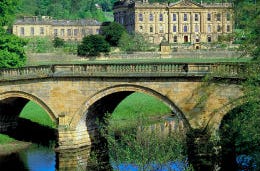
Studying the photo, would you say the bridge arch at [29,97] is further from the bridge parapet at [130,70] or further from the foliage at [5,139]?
the foliage at [5,139]

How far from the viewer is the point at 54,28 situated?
137 m

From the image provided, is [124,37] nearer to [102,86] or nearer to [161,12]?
[161,12]

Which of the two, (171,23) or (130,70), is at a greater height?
(171,23)

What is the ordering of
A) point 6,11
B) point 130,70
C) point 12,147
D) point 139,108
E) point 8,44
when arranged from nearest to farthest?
1. point 130,70
2. point 12,147
3. point 139,108
4. point 8,44
5. point 6,11

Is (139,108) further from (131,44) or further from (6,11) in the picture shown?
(131,44)

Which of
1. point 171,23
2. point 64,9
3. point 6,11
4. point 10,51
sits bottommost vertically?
point 10,51

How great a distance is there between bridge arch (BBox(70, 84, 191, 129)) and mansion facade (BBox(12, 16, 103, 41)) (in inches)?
3918

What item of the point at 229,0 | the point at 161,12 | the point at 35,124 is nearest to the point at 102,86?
the point at 35,124

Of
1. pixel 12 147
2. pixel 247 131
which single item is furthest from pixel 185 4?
pixel 247 131

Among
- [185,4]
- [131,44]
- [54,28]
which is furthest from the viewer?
[54,28]

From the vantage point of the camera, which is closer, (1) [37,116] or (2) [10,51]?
(1) [37,116]

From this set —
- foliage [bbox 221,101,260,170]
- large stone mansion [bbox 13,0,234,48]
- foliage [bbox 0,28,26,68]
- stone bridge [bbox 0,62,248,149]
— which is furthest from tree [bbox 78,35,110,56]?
foliage [bbox 221,101,260,170]

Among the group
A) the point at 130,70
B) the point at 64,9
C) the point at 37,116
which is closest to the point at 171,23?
the point at 64,9

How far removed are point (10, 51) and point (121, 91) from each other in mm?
15680
